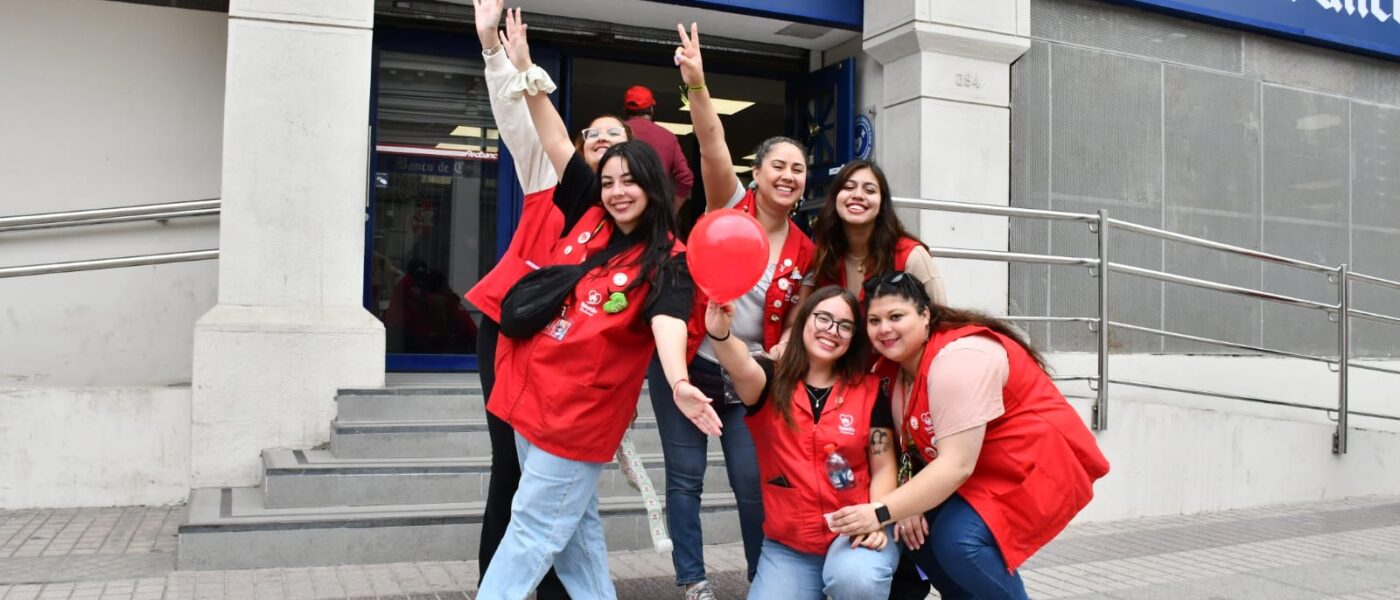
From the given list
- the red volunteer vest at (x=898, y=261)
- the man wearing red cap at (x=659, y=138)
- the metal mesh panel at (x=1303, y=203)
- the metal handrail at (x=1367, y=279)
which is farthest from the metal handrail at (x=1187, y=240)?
the red volunteer vest at (x=898, y=261)

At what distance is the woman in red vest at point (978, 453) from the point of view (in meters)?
3.02

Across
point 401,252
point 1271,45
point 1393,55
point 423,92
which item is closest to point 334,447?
point 401,252

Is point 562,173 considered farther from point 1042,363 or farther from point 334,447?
point 334,447

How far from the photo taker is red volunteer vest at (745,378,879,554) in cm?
326

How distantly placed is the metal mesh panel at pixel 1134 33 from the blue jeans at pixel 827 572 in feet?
20.3

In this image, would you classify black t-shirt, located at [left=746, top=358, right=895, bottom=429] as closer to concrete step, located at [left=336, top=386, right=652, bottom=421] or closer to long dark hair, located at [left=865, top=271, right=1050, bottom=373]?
long dark hair, located at [left=865, top=271, right=1050, bottom=373]

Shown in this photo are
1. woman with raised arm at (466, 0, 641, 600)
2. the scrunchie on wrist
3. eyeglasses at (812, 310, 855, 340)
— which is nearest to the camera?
eyeglasses at (812, 310, 855, 340)

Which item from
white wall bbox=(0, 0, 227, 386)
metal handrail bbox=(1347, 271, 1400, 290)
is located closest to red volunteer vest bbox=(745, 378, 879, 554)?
white wall bbox=(0, 0, 227, 386)

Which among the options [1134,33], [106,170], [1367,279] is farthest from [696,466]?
[1134,33]

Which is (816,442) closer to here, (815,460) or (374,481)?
(815,460)

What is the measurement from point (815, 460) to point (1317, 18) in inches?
341

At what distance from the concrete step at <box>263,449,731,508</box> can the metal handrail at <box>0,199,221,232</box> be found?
2021mm

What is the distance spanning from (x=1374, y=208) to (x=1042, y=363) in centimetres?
870

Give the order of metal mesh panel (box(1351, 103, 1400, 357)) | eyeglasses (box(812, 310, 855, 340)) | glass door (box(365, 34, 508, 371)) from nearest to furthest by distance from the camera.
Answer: eyeglasses (box(812, 310, 855, 340)) → glass door (box(365, 34, 508, 371)) → metal mesh panel (box(1351, 103, 1400, 357))
